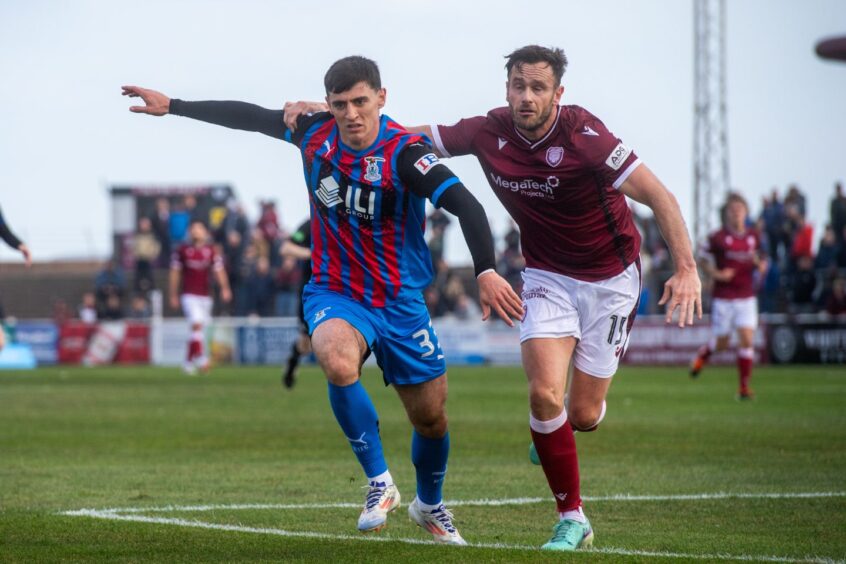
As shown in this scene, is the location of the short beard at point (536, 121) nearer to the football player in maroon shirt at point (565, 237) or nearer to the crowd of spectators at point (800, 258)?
the football player in maroon shirt at point (565, 237)

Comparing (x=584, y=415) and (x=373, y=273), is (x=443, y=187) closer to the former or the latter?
(x=373, y=273)

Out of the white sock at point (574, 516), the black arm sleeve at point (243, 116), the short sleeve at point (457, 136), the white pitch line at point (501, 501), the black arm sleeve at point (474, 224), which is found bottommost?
the white pitch line at point (501, 501)

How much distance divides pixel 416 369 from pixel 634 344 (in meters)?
25.9

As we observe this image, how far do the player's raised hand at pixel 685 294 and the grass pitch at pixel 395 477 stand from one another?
1.18m

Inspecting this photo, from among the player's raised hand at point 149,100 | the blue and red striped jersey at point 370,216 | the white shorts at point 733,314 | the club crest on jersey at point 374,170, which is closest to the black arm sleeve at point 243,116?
the player's raised hand at point 149,100

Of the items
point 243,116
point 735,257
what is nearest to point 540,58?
point 243,116

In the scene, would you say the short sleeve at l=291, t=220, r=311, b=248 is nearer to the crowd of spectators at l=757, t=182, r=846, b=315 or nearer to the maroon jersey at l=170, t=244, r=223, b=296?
the maroon jersey at l=170, t=244, r=223, b=296

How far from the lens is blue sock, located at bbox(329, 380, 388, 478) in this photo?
24.0ft

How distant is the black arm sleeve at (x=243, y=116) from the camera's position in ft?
26.2

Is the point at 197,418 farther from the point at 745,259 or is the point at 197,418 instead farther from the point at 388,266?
the point at 388,266

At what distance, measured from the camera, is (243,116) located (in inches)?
317

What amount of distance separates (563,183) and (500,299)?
1405 millimetres

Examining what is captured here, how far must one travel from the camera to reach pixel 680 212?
7.43 metres

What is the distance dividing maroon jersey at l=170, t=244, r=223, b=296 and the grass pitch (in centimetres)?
740
